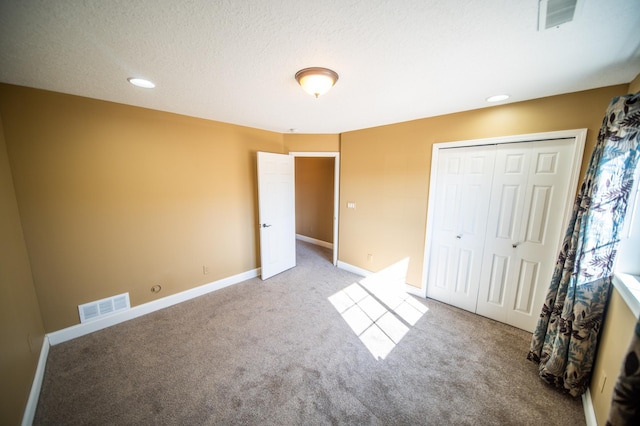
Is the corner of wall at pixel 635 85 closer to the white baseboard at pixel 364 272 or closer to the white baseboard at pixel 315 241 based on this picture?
the white baseboard at pixel 364 272

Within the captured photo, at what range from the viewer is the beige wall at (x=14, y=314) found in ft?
4.32

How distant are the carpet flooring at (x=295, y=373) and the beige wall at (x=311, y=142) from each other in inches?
102

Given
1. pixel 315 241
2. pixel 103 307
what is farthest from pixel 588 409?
pixel 315 241

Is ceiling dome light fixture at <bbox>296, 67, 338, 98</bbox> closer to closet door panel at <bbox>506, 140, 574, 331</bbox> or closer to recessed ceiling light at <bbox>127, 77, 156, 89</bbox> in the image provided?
recessed ceiling light at <bbox>127, 77, 156, 89</bbox>

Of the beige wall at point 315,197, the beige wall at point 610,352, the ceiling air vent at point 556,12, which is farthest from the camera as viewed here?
the beige wall at point 315,197

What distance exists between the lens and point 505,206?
2.34 m

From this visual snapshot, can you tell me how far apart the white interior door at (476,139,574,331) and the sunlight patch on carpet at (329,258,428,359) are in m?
0.90

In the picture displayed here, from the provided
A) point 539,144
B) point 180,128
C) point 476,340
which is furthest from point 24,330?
point 539,144

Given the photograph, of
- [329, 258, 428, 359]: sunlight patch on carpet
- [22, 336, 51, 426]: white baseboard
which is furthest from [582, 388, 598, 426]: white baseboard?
[22, 336, 51, 426]: white baseboard

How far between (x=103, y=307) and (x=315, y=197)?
4174mm

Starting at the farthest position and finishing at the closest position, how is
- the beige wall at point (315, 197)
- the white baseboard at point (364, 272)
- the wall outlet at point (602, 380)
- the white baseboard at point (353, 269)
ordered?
1. the beige wall at point (315, 197)
2. the white baseboard at point (353, 269)
3. the white baseboard at point (364, 272)
4. the wall outlet at point (602, 380)

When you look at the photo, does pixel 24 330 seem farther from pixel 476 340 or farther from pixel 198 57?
pixel 476 340

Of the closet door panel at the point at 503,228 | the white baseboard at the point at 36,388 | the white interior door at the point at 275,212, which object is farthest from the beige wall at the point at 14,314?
the closet door panel at the point at 503,228

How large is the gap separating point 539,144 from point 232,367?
3627mm
